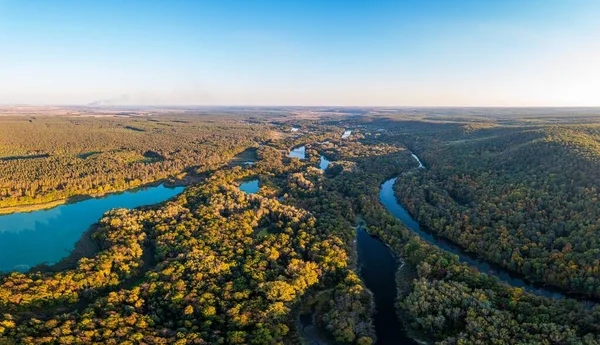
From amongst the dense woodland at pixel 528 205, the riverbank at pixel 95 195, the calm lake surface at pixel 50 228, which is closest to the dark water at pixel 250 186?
the riverbank at pixel 95 195

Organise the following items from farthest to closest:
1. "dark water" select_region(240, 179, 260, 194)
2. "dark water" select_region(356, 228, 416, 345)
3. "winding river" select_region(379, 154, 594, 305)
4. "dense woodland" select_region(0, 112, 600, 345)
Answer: "dark water" select_region(240, 179, 260, 194), "winding river" select_region(379, 154, 594, 305), "dark water" select_region(356, 228, 416, 345), "dense woodland" select_region(0, 112, 600, 345)

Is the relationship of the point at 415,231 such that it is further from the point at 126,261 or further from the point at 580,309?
the point at 126,261

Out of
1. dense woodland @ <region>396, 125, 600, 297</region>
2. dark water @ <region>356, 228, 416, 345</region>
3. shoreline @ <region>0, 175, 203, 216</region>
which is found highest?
dense woodland @ <region>396, 125, 600, 297</region>

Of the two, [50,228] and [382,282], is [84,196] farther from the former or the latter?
[382,282]

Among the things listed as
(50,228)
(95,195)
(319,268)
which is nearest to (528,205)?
(319,268)

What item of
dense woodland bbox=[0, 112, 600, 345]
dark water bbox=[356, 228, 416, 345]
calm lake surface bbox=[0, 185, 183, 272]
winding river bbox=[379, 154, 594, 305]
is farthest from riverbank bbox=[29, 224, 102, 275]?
winding river bbox=[379, 154, 594, 305]

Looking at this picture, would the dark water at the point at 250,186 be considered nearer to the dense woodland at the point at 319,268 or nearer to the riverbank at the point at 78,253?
the dense woodland at the point at 319,268

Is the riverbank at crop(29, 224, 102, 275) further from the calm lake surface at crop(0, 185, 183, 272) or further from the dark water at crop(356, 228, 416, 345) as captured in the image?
the dark water at crop(356, 228, 416, 345)
